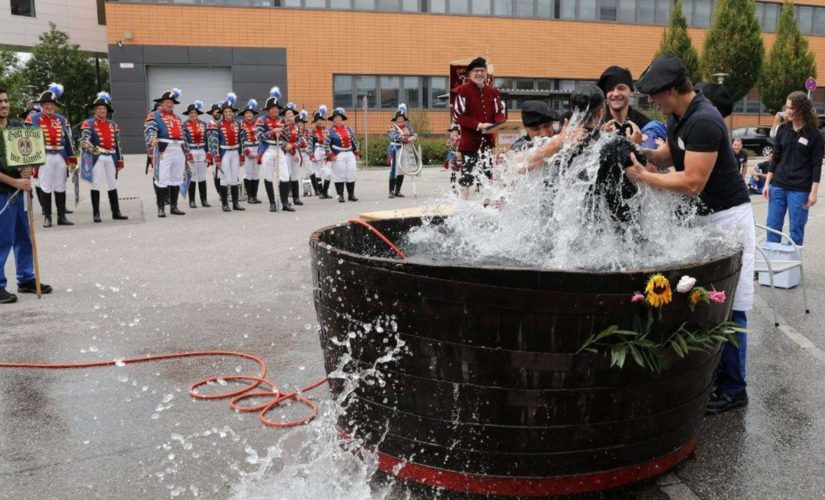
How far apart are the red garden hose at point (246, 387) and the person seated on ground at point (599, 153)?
1.94 meters

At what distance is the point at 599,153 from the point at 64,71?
134 feet

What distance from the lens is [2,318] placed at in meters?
6.30

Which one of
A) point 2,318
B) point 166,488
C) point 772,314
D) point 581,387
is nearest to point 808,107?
point 772,314

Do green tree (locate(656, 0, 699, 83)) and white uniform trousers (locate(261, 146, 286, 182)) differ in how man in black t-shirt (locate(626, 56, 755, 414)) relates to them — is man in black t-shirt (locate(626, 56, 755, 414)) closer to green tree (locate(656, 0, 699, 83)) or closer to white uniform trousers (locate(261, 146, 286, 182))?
white uniform trousers (locate(261, 146, 286, 182))

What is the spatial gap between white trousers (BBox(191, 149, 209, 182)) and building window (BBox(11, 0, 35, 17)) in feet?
112

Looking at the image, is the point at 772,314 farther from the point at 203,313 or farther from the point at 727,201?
the point at 203,313

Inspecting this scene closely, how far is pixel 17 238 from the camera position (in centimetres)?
709

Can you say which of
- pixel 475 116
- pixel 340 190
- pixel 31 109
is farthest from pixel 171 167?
pixel 475 116

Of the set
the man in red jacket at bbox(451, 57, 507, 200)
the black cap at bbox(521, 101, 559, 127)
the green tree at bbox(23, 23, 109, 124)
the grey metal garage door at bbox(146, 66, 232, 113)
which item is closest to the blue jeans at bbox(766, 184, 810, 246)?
the man in red jacket at bbox(451, 57, 507, 200)

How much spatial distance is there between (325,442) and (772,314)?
4.51 meters

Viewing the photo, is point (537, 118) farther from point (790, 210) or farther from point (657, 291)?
point (790, 210)

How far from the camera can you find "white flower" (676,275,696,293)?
2773mm

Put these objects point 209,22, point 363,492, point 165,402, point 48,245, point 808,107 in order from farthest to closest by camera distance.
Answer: point 209,22
point 48,245
point 808,107
point 165,402
point 363,492

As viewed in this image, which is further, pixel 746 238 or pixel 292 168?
pixel 292 168
